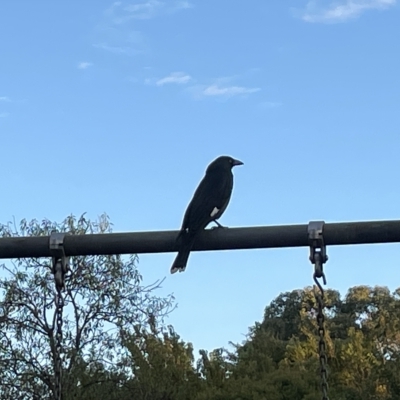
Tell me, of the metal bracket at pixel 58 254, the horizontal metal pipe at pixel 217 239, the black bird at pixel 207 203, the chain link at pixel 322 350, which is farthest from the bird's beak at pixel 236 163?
the chain link at pixel 322 350

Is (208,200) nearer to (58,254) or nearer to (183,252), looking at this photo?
(183,252)

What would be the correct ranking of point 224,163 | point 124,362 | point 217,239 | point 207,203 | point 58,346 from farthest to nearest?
1. point 124,362
2. point 224,163
3. point 207,203
4. point 217,239
5. point 58,346

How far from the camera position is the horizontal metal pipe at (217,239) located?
5.06 m

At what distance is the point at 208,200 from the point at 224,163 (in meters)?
0.75

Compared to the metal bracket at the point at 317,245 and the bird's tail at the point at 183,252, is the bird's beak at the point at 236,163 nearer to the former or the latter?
the bird's tail at the point at 183,252

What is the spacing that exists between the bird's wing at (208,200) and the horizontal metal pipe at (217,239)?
201mm

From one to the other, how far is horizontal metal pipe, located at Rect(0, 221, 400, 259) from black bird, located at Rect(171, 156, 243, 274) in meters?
0.07

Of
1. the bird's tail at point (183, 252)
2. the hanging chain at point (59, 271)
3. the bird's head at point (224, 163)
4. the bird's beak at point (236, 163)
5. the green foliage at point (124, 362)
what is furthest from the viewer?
the green foliage at point (124, 362)

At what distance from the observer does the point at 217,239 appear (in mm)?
5270

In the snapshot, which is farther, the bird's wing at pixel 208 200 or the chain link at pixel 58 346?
the bird's wing at pixel 208 200

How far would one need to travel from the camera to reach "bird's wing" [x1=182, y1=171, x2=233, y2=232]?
5605 mm

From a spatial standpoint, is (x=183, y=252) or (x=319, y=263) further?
(x=183, y=252)

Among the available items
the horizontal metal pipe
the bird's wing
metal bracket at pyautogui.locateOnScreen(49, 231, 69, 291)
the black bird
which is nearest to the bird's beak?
the black bird

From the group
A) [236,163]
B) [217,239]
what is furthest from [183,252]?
[236,163]
